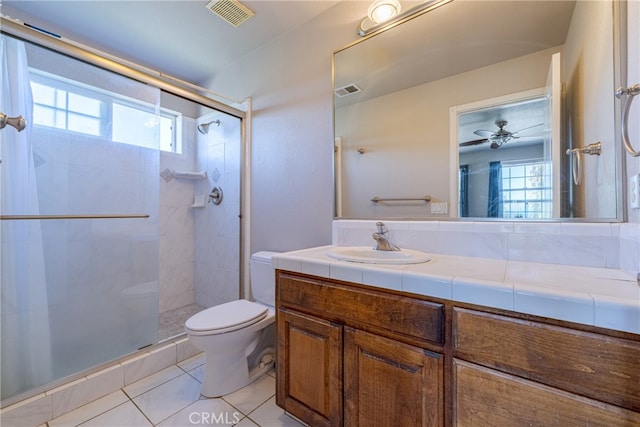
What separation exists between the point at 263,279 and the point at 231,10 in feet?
5.89

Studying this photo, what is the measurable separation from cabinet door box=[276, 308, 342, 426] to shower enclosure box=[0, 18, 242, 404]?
115cm

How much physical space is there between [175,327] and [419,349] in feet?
6.72

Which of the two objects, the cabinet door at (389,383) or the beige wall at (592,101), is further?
the beige wall at (592,101)

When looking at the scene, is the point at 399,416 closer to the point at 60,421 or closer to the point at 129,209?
the point at 60,421

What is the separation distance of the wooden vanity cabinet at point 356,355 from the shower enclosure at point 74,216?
47.9 inches

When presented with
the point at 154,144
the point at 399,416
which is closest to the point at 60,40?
the point at 154,144

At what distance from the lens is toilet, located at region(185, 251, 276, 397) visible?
1.36 metres

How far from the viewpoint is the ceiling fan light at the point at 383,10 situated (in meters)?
1.40

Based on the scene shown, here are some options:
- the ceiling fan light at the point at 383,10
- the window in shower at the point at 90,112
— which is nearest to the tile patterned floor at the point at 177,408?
the window in shower at the point at 90,112

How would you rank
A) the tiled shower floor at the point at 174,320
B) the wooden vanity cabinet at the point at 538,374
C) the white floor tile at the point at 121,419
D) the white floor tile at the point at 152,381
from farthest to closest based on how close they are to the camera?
the tiled shower floor at the point at 174,320 < the white floor tile at the point at 152,381 < the white floor tile at the point at 121,419 < the wooden vanity cabinet at the point at 538,374

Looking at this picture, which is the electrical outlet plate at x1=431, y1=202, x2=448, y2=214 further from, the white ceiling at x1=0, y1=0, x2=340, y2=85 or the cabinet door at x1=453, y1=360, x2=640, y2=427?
the white ceiling at x1=0, y1=0, x2=340, y2=85

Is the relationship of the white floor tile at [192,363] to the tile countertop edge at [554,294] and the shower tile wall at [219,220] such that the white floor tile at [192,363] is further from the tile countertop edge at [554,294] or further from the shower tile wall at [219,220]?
the tile countertop edge at [554,294]

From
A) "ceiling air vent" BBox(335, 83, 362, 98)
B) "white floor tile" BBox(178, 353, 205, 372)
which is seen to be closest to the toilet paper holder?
"white floor tile" BBox(178, 353, 205, 372)

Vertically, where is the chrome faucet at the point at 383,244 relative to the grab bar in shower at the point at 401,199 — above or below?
below
